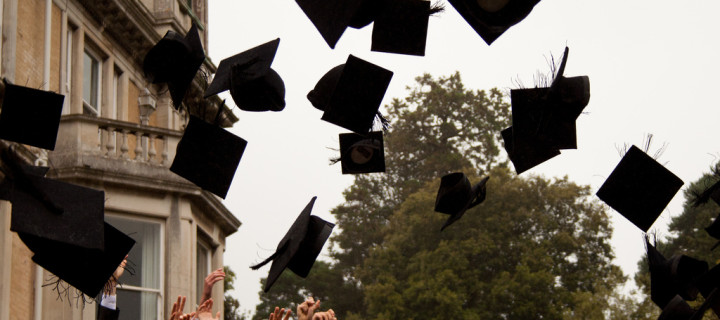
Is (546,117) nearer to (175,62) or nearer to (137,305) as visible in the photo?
(175,62)

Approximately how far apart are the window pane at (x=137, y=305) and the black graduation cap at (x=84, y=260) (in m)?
6.84

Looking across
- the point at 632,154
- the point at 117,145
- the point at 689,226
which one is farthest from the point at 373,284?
the point at 632,154

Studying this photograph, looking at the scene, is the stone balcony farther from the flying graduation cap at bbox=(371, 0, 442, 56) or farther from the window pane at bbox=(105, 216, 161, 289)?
the flying graduation cap at bbox=(371, 0, 442, 56)

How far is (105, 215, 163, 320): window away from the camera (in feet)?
44.1

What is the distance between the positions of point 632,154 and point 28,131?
11.5ft

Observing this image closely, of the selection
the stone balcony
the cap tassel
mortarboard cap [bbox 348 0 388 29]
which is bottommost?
the cap tassel

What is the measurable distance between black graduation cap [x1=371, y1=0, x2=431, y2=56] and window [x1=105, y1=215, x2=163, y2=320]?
7.40m

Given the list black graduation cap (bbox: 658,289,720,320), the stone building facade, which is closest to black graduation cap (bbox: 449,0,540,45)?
black graduation cap (bbox: 658,289,720,320)

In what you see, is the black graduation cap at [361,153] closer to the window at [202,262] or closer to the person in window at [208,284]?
the person in window at [208,284]

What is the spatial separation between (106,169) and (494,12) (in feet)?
29.7

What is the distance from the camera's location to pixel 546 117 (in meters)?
6.84

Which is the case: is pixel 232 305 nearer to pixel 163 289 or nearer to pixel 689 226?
pixel 689 226

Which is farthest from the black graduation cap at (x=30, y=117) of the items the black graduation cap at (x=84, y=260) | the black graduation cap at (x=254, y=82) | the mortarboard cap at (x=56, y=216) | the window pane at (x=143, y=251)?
the window pane at (x=143, y=251)

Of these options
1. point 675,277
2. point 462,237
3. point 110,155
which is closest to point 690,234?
point 462,237
